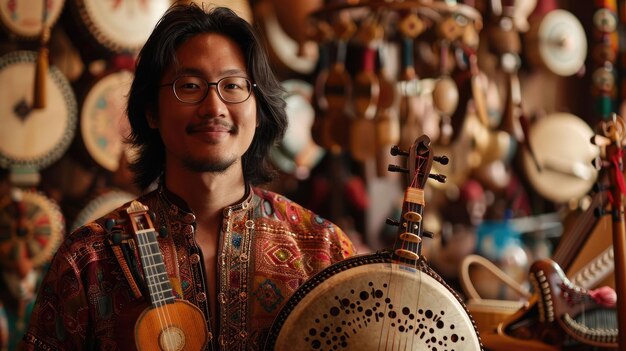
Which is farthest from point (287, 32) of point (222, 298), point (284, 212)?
point (222, 298)

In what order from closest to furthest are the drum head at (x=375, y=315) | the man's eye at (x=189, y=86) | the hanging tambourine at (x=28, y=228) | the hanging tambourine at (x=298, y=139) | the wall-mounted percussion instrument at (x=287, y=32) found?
the drum head at (x=375, y=315), the man's eye at (x=189, y=86), the hanging tambourine at (x=28, y=228), the wall-mounted percussion instrument at (x=287, y=32), the hanging tambourine at (x=298, y=139)

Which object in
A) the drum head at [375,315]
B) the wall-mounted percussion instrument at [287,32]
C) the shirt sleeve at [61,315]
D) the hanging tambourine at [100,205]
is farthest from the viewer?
the wall-mounted percussion instrument at [287,32]

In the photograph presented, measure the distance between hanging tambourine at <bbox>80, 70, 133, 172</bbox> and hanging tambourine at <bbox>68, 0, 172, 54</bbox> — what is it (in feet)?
0.36

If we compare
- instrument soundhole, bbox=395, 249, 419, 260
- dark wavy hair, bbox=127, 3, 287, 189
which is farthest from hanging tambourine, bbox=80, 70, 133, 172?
instrument soundhole, bbox=395, 249, 419, 260

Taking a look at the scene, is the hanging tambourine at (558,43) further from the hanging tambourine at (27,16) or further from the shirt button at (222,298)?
the shirt button at (222,298)

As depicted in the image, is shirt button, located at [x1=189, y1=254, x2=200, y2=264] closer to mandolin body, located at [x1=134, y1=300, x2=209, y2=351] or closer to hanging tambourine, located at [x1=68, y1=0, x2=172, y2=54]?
mandolin body, located at [x1=134, y1=300, x2=209, y2=351]

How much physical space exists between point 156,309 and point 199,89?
0.46 metres

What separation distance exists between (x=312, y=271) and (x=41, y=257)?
1.36 meters

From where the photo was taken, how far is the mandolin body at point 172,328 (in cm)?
156

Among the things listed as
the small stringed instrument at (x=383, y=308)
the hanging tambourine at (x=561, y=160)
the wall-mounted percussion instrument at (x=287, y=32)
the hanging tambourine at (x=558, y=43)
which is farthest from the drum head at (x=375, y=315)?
the hanging tambourine at (x=558, y=43)

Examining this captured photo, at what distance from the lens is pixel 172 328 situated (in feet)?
5.21

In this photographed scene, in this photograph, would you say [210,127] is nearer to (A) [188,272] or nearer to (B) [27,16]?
(A) [188,272]

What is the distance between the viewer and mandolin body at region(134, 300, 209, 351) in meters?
1.56

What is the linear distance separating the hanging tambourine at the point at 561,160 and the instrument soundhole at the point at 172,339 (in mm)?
2695
